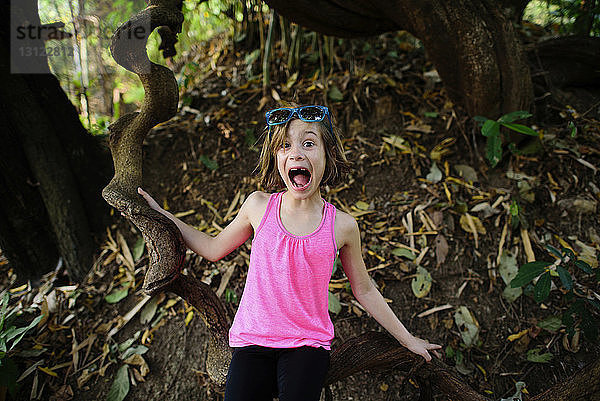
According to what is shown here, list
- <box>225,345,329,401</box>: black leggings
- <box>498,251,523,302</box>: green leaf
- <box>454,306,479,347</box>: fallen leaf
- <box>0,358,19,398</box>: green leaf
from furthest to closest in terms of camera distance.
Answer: <box>498,251,523,302</box>: green leaf → <box>454,306,479,347</box>: fallen leaf → <box>0,358,19,398</box>: green leaf → <box>225,345,329,401</box>: black leggings

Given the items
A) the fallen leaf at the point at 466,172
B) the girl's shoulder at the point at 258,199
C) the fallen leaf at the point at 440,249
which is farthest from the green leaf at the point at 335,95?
the girl's shoulder at the point at 258,199

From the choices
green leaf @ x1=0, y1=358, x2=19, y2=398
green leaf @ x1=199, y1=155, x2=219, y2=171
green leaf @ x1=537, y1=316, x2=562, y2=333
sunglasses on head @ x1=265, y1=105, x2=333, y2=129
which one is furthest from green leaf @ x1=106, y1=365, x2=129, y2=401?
green leaf @ x1=537, y1=316, x2=562, y2=333

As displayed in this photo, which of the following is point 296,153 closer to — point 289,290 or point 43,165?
point 289,290

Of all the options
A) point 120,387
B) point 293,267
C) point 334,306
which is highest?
point 293,267

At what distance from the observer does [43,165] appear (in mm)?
2498

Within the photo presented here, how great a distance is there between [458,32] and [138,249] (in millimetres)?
2423

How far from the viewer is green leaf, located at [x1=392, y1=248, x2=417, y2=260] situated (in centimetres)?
249

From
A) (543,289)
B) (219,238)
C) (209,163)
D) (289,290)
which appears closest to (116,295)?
(209,163)

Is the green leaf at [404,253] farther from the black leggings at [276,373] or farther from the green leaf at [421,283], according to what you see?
the black leggings at [276,373]

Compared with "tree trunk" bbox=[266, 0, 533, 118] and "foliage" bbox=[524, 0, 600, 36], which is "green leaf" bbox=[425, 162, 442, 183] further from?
"foliage" bbox=[524, 0, 600, 36]

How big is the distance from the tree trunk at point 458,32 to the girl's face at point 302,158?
1140 mm

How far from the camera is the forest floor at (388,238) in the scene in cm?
220

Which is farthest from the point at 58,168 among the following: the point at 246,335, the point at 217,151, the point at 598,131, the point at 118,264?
the point at 598,131

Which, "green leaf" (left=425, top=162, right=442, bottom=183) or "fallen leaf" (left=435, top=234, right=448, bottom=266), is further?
"green leaf" (left=425, top=162, right=442, bottom=183)
